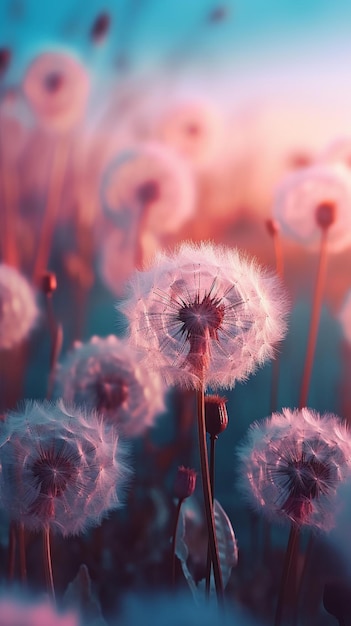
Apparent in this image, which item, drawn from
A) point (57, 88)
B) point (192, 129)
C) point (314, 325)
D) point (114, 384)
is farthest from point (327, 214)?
point (57, 88)

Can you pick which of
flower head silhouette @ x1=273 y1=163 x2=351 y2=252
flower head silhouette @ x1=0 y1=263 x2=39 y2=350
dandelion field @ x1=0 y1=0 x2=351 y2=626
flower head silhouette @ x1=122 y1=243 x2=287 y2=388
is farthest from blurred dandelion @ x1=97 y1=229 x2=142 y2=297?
flower head silhouette @ x1=122 y1=243 x2=287 y2=388

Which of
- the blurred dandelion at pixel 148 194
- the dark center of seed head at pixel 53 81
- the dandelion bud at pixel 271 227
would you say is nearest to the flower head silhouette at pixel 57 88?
the dark center of seed head at pixel 53 81

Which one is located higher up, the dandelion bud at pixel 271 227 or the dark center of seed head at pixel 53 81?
the dark center of seed head at pixel 53 81

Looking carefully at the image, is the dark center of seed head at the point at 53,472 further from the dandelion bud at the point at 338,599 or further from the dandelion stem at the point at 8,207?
the dandelion stem at the point at 8,207

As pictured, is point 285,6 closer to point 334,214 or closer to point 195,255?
point 334,214

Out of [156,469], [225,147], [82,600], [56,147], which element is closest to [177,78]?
[225,147]

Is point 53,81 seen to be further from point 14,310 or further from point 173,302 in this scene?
point 173,302

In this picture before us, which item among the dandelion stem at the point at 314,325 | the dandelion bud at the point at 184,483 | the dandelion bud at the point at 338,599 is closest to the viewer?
the dandelion bud at the point at 338,599
